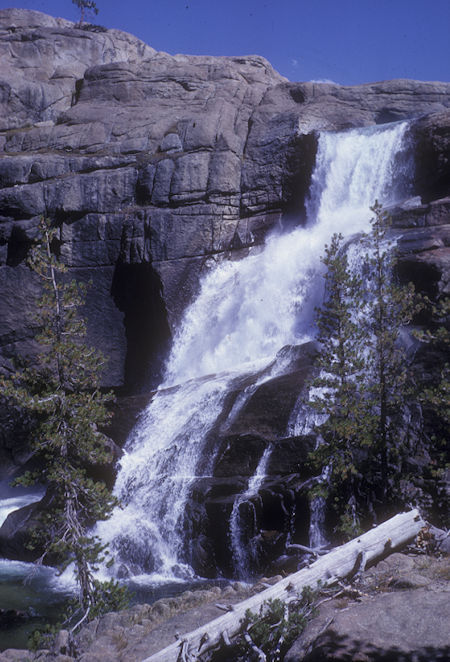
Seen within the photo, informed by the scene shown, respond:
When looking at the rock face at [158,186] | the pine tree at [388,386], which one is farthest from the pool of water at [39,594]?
the rock face at [158,186]

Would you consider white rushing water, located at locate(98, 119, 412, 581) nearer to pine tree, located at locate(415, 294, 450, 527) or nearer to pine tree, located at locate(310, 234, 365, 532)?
pine tree, located at locate(310, 234, 365, 532)

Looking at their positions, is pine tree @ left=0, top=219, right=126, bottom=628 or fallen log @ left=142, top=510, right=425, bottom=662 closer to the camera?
fallen log @ left=142, top=510, right=425, bottom=662

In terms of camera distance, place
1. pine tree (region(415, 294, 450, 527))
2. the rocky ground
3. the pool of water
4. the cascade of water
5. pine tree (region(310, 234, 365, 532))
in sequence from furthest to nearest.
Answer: the cascade of water
the pool of water
pine tree (region(310, 234, 365, 532))
pine tree (region(415, 294, 450, 527))
the rocky ground

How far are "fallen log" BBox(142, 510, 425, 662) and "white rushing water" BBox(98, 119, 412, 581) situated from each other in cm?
Result: 524

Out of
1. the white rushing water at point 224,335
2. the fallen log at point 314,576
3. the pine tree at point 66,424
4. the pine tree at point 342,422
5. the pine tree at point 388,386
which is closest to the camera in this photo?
the fallen log at point 314,576

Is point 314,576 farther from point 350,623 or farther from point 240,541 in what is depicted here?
point 240,541

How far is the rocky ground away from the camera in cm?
596

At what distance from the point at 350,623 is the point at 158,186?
28286 millimetres

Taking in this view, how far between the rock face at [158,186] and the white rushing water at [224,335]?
4.08ft

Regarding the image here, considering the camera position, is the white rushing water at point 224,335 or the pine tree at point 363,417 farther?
the white rushing water at point 224,335

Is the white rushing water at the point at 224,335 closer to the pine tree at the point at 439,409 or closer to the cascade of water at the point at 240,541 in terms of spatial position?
the cascade of water at the point at 240,541

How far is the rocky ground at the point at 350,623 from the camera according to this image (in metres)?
5.96

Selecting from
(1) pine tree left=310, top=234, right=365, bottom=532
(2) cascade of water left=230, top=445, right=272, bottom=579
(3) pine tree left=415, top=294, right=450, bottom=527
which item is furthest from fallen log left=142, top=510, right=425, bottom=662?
(2) cascade of water left=230, top=445, right=272, bottom=579

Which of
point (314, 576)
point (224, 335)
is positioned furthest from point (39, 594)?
point (224, 335)
